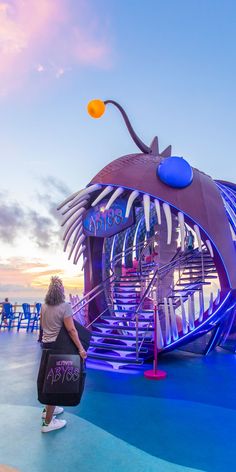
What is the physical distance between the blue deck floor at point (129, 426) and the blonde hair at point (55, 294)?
1.31 meters

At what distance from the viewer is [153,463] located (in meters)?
2.86

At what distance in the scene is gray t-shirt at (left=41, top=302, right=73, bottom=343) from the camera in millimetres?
3389

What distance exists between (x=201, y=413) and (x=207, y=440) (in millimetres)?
788

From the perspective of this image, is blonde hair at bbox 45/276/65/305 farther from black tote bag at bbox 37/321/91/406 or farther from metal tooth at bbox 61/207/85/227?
metal tooth at bbox 61/207/85/227

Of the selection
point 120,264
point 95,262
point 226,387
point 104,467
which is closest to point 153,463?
point 104,467

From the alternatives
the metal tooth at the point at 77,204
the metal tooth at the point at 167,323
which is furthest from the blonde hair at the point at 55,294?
the metal tooth at the point at 77,204

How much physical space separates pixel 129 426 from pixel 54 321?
1452 millimetres

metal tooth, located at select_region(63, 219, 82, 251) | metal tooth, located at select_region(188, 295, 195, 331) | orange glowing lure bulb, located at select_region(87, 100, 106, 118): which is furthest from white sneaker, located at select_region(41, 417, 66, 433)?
metal tooth, located at select_region(63, 219, 82, 251)

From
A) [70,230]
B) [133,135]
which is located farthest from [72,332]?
[133,135]

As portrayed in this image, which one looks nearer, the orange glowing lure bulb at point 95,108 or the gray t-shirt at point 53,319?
the gray t-shirt at point 53,319

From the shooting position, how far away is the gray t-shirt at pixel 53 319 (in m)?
3.39

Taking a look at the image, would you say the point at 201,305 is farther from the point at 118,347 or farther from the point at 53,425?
the point at 53,425

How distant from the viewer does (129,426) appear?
3.67 metres

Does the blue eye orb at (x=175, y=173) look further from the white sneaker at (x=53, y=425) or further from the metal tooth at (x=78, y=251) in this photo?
the white sneaker at (x=53, y=425)
